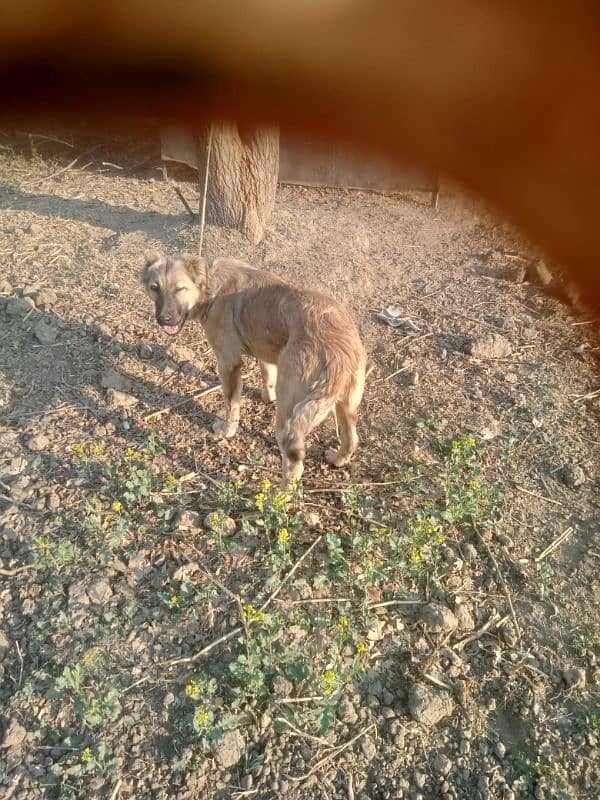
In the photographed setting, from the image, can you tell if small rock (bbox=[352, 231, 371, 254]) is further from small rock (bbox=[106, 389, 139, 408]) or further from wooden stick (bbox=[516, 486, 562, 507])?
wooden stick (bbox=[516, 486, 562, 507])

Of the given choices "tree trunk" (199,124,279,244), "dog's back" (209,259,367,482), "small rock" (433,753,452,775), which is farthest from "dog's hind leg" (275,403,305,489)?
"tree trunk" (199,124,279,244)

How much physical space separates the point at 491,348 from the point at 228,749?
4.64 meters

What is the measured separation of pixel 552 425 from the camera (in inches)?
202

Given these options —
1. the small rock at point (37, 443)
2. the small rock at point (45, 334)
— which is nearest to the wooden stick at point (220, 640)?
the small rock at point (37, 443)

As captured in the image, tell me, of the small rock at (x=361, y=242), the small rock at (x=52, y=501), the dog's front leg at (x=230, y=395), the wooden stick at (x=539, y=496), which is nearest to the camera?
the small rock at (x=52, y=501)

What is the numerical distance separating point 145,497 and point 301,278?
12.5 ft

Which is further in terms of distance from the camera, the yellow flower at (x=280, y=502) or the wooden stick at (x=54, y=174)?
the wooden stick at (x=54, y=174)

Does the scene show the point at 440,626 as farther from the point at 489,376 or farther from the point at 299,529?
the point at 489,376

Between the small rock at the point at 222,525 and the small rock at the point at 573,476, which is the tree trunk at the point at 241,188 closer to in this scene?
the small rock at the point at 222,525

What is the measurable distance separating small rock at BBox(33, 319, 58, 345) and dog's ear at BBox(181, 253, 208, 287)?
207 centimetres

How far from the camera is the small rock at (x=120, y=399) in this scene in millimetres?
5340

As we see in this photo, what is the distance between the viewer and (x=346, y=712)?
3.12 meters

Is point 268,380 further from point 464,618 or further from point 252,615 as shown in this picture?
point 464,618

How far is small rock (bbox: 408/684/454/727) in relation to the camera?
3.08 meters
